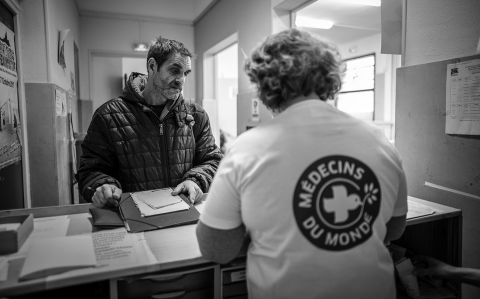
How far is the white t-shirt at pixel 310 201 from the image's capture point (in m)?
0.80

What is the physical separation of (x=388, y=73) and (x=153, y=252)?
19.7 ft

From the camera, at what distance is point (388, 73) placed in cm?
603

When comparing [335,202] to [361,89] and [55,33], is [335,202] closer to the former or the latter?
[55,33]

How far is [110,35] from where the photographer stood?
4.85 metres

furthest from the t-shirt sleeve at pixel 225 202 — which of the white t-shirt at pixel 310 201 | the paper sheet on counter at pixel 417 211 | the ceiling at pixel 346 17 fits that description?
the ceiling at pixel 346 17

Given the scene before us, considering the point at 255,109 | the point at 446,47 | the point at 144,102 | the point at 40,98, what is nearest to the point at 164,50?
Result: the point at 144,102

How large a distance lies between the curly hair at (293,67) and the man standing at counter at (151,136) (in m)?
0.84

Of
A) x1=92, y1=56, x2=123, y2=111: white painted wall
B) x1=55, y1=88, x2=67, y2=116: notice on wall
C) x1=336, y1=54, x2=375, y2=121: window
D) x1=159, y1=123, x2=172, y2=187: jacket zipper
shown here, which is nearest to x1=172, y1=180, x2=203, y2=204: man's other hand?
x1=159, y1=123, x2=172, y2=187: jacket zipper

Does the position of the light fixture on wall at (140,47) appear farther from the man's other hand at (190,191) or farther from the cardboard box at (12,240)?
the cardboard box at (12,240)

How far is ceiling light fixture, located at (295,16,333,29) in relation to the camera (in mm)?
→ 5426

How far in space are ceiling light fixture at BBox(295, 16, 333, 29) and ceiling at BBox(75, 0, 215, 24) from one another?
5.40 ft

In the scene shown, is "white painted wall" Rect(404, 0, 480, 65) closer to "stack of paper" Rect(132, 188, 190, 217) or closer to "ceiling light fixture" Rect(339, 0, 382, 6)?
"stack of paper" Rect(132, 188, 190, 217)

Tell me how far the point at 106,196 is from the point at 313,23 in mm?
5108

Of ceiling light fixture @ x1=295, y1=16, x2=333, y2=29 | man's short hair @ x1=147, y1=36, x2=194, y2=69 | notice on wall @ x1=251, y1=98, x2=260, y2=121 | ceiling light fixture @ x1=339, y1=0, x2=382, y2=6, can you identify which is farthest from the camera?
ceiling light fixture @ x1=295, y1=16, x2=333, y2=29
